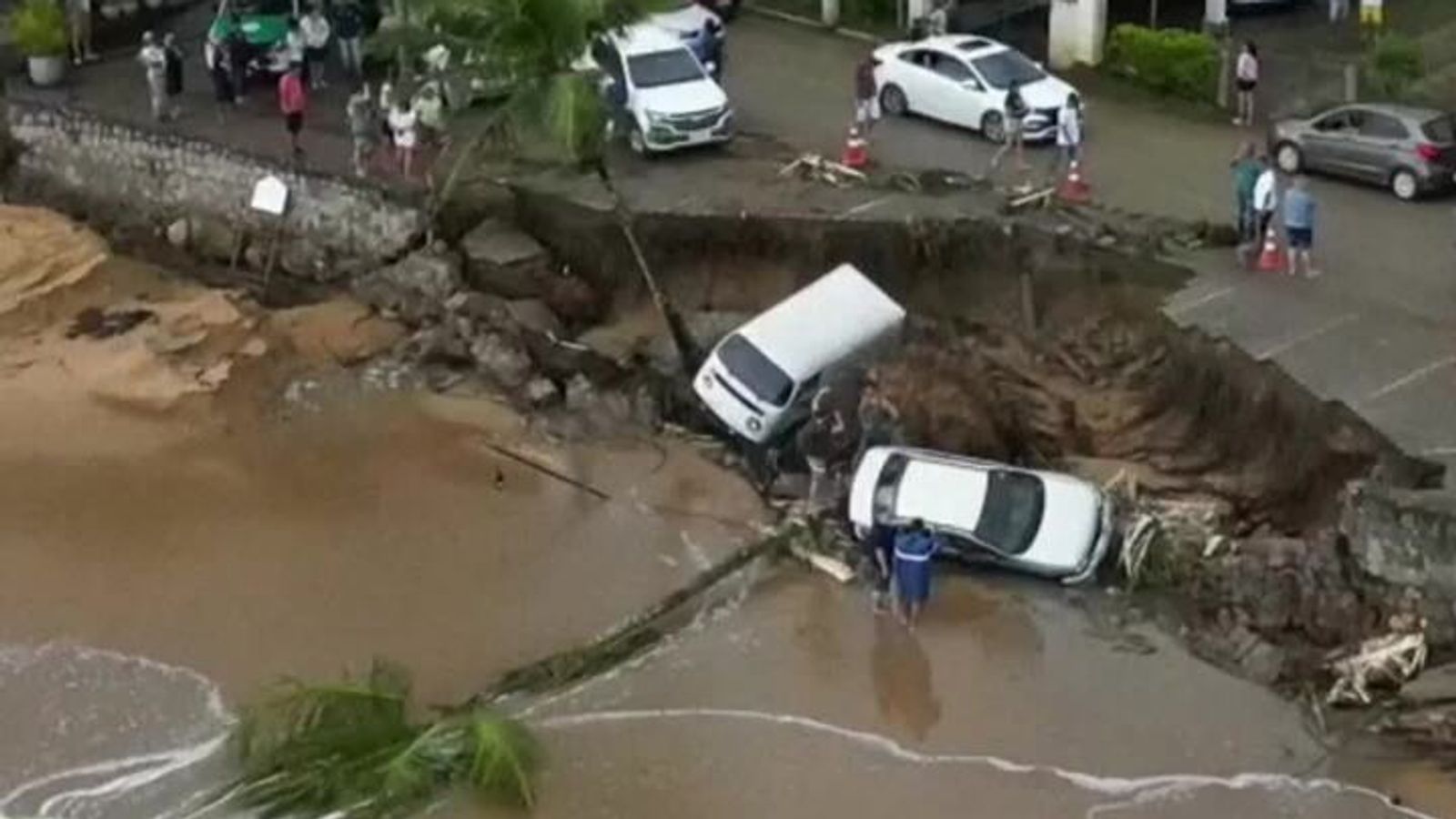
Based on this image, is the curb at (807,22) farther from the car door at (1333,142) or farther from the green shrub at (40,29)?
the green shrub at (40,29)

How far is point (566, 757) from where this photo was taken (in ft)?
90.9

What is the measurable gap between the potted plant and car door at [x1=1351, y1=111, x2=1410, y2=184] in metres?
19.2

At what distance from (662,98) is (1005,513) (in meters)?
9.99

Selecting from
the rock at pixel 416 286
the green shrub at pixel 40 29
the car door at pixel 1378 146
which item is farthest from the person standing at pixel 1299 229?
the green shrub at pixel 40 29

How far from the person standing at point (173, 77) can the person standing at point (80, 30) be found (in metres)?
1.62

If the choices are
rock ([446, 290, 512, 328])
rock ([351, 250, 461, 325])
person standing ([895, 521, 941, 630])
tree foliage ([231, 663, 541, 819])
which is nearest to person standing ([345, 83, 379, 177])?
rock ([351, 250, 461, 325])

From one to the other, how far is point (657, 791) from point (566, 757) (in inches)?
44.1

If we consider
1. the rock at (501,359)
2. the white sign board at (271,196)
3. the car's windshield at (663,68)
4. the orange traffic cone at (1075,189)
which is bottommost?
the rock at (501,359)

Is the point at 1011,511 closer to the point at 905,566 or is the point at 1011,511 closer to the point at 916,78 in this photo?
the point at 905,566

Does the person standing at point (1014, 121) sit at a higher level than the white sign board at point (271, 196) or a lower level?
higher

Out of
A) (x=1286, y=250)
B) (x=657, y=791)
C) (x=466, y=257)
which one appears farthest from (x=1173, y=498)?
(x=466, y=257)

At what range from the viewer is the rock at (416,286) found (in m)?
37.2

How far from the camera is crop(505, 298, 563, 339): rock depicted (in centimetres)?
3619

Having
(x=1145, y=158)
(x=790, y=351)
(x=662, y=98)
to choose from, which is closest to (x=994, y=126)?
(x=1145, y=158)
